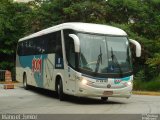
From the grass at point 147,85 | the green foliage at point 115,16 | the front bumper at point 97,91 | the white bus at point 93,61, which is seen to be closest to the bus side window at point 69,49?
the white bus at point 93,61

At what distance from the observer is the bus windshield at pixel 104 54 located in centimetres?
1809

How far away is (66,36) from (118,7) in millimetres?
17913

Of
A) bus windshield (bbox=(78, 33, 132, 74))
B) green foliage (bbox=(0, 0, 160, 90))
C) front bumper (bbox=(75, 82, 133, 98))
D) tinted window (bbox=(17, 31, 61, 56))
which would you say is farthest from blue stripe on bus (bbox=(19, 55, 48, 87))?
green foliage (bbox=(0, 0, 160, 90))

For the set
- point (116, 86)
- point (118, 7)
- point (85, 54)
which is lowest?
point (116, 86)

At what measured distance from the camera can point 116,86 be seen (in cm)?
1827

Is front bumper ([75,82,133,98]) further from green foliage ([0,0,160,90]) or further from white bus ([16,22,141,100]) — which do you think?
green foliage ([0,0,160,90])

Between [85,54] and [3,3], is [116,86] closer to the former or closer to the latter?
[85,54]

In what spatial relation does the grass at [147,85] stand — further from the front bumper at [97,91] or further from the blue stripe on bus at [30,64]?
the front bumper at [97,91]

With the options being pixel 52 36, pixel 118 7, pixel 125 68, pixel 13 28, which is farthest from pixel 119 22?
pixel 125 68

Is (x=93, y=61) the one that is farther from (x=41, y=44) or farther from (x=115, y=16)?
(x=115, y=16)

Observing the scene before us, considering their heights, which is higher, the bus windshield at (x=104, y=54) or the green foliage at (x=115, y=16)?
the green foliage at (x=115, y=16)

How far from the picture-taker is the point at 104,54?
18.3 m

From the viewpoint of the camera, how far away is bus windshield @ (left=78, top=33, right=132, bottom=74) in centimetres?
1809

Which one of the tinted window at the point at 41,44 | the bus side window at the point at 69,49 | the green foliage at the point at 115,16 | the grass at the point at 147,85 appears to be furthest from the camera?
the green foliage at the point at 115,16
